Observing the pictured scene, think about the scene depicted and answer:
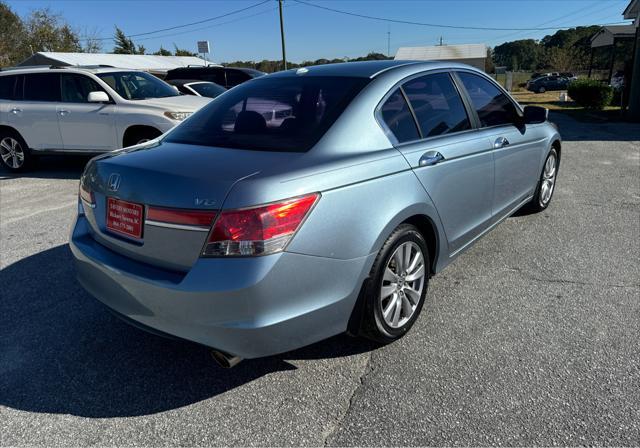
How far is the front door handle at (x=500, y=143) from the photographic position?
12.0 ft

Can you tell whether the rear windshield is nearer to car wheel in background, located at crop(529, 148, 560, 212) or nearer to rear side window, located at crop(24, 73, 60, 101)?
car wheel in background, located at crop(529, 148, 560, 212)

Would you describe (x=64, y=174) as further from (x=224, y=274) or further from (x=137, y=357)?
(x=224, y=274)

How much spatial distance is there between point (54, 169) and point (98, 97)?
7.53 feet

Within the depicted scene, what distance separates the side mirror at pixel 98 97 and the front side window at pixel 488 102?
19.6ft

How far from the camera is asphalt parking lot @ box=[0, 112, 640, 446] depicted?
218cm

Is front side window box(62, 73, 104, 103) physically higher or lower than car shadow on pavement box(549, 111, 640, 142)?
higher

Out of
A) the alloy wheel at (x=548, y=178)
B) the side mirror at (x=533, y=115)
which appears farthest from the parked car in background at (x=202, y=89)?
the side mirror at (x=533, y=115)

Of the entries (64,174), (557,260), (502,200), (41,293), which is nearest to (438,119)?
(502,200)

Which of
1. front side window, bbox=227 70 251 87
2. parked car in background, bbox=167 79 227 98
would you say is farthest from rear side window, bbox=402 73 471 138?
front side window, bbox=227 70 251 87

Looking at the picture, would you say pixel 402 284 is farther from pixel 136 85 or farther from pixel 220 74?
pixel 220 74

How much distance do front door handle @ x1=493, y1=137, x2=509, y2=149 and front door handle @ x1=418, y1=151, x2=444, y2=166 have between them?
910 millimetres

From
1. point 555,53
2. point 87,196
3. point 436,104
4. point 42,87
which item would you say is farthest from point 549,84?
point 87,196

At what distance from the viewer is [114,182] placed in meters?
2.40

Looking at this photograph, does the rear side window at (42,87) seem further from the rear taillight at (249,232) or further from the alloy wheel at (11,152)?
the rear taillight at (249,232)
